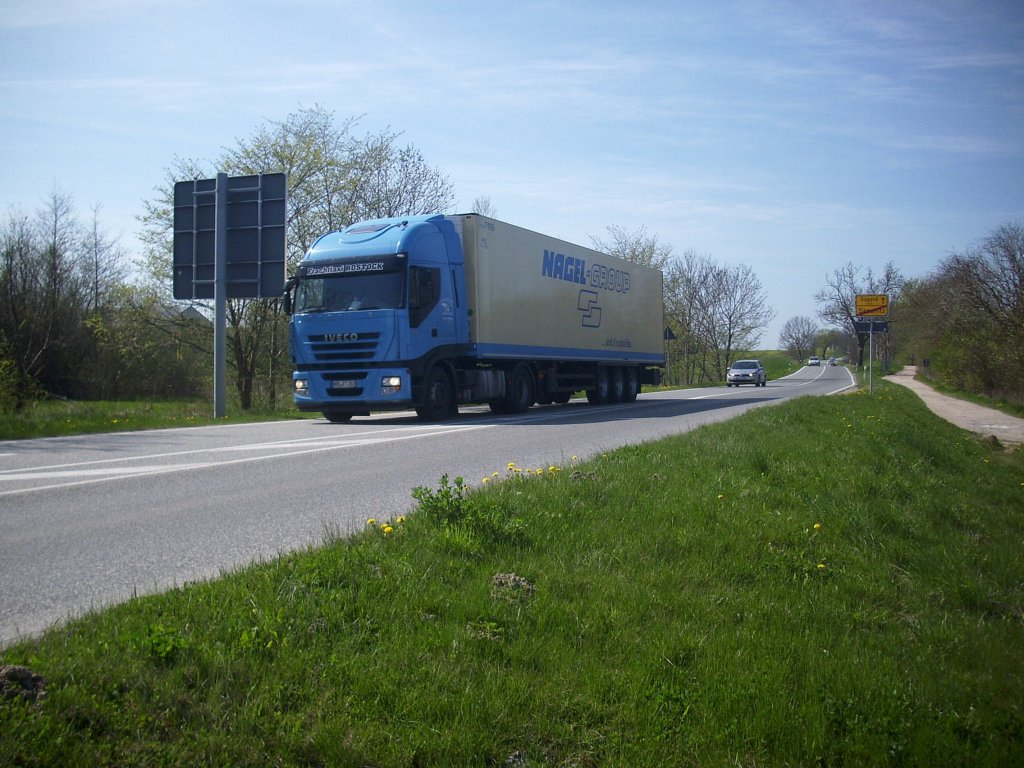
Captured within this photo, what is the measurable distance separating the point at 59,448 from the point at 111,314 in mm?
22334

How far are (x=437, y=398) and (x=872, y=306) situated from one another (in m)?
16.6

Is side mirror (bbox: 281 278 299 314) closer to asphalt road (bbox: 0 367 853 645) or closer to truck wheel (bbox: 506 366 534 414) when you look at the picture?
asphalt road (bbox: 0 367 853 645)

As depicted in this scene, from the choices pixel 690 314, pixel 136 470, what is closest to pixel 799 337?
pixel 690 314

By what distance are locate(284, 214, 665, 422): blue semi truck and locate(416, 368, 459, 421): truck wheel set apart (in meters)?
0.03

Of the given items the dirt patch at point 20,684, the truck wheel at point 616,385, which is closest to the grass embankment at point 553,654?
the dirt patch at point 20,684

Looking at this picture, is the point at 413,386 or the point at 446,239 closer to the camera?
the point at 413,386

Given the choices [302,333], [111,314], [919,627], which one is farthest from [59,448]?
[111,314]

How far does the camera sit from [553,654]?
12.0 ft

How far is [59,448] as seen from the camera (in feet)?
37.5

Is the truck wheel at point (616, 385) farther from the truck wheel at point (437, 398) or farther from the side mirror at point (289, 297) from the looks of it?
the side mirror at point (289, 297)

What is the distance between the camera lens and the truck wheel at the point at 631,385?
2777cm

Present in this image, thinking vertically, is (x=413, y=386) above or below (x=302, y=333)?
below

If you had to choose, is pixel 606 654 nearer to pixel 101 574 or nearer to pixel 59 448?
pixel 101 574

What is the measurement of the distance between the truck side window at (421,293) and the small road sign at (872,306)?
633 inches
